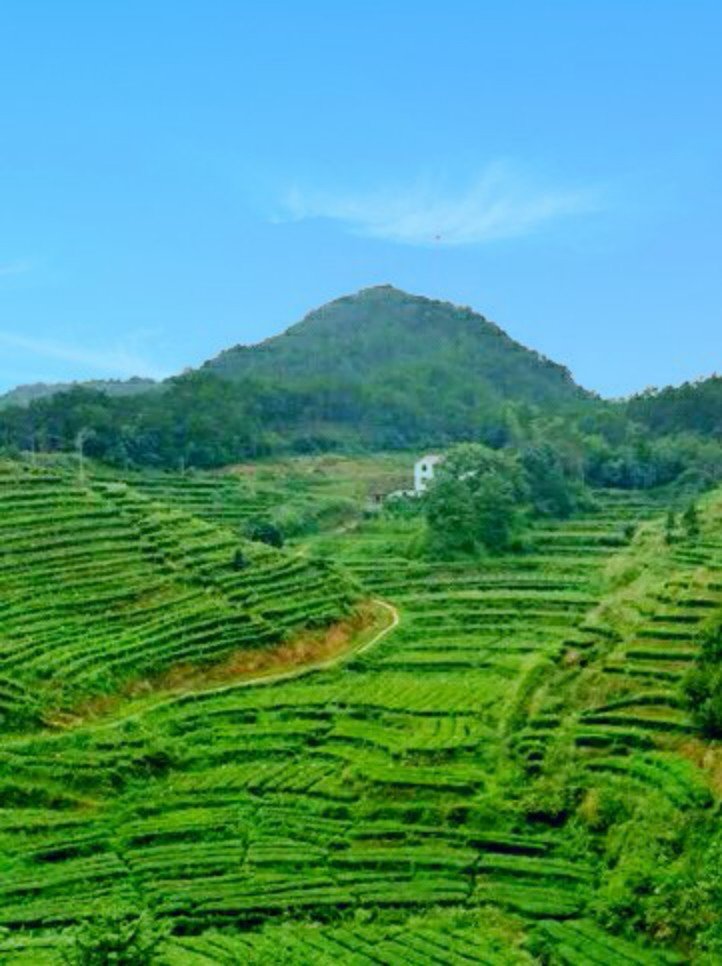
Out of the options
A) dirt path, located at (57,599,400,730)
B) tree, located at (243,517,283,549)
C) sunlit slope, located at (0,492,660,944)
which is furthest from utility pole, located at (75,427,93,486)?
sunlit slope, located at (0,492,660,944)

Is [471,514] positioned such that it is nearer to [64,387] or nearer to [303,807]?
[303,807]

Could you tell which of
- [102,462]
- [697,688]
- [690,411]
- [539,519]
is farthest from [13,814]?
[690,411]

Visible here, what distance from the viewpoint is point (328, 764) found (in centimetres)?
3141

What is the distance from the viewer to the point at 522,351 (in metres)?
170

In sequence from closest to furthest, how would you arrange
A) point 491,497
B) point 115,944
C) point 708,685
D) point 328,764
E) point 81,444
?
point 115,944, point 708,685, point 328,764, point 491,497, point 81,444

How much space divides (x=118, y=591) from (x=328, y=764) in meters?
14.7

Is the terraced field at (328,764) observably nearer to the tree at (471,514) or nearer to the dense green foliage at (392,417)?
the tree at (471,514)

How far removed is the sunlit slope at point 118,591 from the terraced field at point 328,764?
12 cm

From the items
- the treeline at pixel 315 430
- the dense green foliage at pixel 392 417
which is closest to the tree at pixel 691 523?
the dense green foliage at pixel 392 417

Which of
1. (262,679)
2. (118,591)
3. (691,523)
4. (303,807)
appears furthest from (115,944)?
(691,523)

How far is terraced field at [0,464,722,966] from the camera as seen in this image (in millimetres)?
23922

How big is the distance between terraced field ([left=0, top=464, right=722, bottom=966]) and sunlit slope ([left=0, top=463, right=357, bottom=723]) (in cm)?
12

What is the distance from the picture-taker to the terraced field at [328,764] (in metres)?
23.9

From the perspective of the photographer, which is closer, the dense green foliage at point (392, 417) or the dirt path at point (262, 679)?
the dirt path at point (262, 679)
